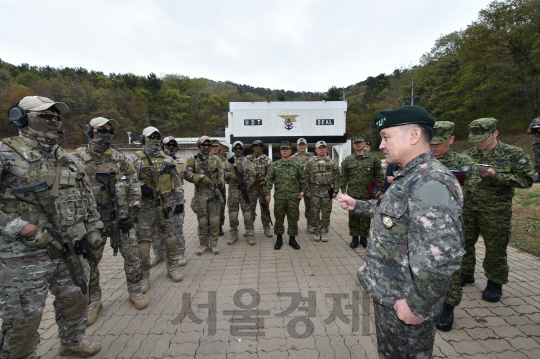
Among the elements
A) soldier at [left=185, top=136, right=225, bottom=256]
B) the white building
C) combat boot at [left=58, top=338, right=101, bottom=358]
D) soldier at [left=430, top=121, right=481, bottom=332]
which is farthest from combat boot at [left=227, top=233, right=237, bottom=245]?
the white building

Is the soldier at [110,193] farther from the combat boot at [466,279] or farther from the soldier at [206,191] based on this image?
the combat boot at [466,279]

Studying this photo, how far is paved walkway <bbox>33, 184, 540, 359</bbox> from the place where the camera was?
2.31m

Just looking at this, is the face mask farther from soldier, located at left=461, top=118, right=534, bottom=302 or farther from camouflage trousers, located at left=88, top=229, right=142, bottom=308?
soldier, located at left=461, top=118, right=534, bottom=302

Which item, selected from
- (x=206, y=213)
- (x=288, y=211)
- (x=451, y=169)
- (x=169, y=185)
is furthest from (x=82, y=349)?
(x=451, y=169)

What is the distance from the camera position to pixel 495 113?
29297 mm

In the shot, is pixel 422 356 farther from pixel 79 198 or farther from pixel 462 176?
pixel 79 198

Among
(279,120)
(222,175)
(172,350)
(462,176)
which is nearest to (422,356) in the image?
(462,176)

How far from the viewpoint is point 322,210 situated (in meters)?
5.25

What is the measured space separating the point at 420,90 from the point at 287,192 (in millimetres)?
44251

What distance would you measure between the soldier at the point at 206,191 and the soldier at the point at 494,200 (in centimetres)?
418

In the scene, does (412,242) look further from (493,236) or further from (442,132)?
(493,236)

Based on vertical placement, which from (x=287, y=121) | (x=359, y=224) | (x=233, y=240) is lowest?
(x=233, y=240)

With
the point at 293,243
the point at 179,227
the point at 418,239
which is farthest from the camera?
the point at 293,243

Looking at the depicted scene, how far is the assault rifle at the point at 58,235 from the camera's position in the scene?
181 centimetres
